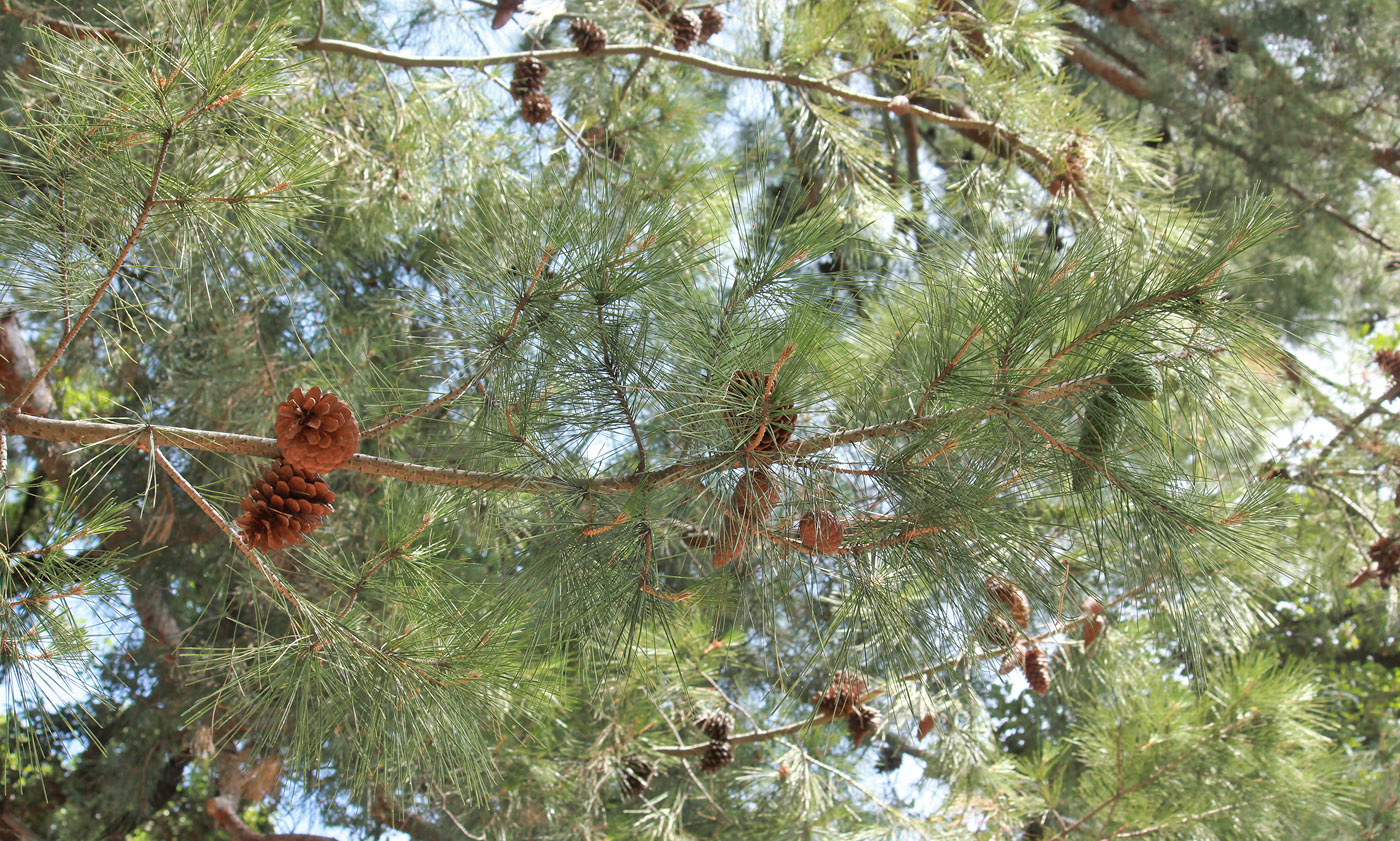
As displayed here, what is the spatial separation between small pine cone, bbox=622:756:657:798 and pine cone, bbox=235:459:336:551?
4.57ft

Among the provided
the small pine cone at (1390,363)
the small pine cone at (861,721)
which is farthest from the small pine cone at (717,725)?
the small pine cone at (1390,363)

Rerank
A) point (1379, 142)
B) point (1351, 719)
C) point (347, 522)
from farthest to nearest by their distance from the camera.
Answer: point (1351, 719) → point (1379, 142) → point (347, 522)

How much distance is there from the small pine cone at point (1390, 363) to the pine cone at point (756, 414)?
228cm

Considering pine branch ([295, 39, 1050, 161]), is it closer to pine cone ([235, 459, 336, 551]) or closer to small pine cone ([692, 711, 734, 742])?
pine cone ([235, 459, 336, 551])

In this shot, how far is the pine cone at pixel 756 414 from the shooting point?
96 cm

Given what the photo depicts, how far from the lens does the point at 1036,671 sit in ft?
6.17

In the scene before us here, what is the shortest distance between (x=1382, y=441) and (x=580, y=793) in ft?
7.86

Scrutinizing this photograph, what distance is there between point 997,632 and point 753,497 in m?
0.40

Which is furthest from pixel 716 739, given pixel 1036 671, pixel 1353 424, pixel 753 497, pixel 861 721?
pixel 1353 424

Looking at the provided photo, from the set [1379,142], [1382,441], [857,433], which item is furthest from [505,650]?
[1379,142]

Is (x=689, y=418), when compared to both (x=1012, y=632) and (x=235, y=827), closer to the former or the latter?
(x=1012, y=632)

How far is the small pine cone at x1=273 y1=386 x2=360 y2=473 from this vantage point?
1.07m

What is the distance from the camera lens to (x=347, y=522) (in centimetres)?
226

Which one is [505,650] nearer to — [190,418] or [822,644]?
[822,644]
